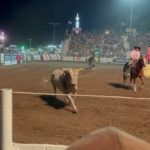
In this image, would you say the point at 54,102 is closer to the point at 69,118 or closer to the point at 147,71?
the point at 69,118

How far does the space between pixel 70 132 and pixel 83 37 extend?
6909 centimetres

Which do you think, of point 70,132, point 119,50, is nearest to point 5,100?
point 70,132

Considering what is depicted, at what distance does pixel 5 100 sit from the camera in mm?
4234

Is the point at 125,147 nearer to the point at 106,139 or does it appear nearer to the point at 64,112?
the point at 106,139

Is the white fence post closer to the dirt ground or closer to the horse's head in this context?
the dirt ground

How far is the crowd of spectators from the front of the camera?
7100cm

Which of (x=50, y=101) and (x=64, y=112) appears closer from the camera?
(x=64, y=112)

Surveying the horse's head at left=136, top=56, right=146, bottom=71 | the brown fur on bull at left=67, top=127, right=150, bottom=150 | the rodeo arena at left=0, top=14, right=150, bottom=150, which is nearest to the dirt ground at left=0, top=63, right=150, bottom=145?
the rodeo arena at left=0, top=14, right=150, bottom=150

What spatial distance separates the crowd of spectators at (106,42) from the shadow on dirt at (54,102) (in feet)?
179

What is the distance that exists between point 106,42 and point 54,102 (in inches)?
2402

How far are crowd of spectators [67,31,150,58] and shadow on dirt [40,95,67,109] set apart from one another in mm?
54482

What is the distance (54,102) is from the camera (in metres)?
13.9

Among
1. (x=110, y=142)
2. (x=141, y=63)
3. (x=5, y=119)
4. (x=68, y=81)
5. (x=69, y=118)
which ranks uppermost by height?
(x=110, y=142)

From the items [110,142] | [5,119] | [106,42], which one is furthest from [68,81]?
[106,42]
